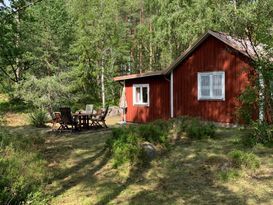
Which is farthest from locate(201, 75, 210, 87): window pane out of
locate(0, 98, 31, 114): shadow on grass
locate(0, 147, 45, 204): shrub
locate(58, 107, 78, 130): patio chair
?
locate(0, 98, 31, 114): shadow on grass

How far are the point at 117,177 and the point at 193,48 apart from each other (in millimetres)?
10376

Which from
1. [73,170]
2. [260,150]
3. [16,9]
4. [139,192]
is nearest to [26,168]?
[73,170]

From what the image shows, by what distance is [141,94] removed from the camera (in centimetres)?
2081

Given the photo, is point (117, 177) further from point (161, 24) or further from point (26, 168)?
point (161, 24)

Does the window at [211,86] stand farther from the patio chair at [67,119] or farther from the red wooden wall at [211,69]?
the patio chair at [67,119]

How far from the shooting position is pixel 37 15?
27.7 m

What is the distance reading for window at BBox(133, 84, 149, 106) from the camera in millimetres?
20431

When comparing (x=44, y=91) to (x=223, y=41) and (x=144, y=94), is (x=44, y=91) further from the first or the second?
(x=223, y=41)

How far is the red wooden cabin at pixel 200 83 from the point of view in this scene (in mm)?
15602

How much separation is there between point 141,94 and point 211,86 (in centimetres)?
509

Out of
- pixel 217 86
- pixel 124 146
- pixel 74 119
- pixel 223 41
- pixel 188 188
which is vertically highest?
pixel 223 41

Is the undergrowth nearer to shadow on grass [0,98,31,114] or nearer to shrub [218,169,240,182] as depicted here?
shrub [218,169,240,182]

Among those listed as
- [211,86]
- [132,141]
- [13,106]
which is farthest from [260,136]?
[13,106]

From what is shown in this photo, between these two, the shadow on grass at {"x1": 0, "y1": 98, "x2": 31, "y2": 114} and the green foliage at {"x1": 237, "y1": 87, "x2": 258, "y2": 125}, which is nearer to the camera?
the green foliage at {"x1": 237, "y1": 87, "x2": 258, "y2": 125}
